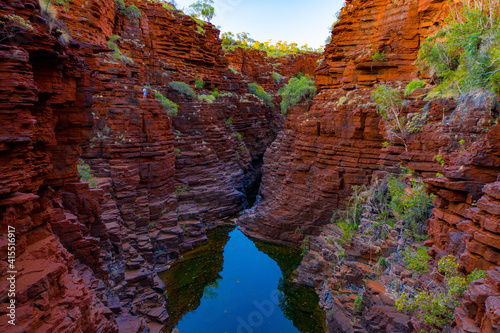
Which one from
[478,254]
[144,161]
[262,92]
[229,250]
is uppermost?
[262,92]

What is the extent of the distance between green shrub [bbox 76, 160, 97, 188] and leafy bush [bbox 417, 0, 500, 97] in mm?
16622

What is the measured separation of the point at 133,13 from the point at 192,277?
2199cm

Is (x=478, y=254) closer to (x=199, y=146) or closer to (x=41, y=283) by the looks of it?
(x=41, y=283)

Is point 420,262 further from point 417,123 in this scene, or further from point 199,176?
point 199,176

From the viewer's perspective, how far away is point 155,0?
29422 mm

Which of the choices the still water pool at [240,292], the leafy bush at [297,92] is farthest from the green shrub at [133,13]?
the still water pool at [240,292]

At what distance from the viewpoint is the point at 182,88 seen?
26.9 metres

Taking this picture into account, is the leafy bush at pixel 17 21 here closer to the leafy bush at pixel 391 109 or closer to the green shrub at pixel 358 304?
the green shrub at pixel 358 304

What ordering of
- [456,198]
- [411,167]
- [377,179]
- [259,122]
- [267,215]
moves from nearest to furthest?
[456,198] → [411,167] → [377,179] → [267,215] → [259,122]

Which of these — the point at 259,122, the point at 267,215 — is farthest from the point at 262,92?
the point at 267,215

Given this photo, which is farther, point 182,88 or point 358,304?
point 182,88

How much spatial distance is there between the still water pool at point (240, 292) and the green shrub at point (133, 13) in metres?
20.0

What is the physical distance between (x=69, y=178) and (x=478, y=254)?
11.0 metres

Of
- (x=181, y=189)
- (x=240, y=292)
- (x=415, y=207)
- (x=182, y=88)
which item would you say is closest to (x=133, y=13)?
(x=182, y=88)
